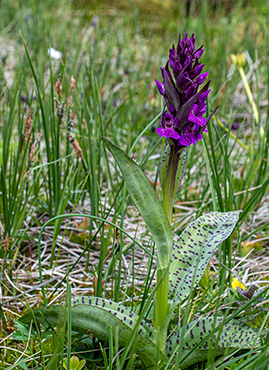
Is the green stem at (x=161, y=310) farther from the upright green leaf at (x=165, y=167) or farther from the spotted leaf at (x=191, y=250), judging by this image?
the upright green leaf at (x=165, y=167)

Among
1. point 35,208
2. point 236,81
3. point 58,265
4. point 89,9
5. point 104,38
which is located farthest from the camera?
point 89,9

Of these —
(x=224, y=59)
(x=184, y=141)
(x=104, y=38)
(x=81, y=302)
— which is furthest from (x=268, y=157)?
(x=104, y=38)

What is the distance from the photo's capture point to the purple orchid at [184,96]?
32.7 inches

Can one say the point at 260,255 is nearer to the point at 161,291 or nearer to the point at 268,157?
the point at 268,157

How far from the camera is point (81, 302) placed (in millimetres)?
949

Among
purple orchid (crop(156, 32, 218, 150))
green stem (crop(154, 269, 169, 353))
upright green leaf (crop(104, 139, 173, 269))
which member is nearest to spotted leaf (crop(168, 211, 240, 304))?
green stem (crop(154, 269, 169, 353))

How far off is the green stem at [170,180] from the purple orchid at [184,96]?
0.04 m

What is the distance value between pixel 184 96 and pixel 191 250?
1.40 ft

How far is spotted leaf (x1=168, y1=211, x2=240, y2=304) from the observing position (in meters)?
0.98

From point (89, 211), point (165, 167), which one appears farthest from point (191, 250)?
point (89, 211)

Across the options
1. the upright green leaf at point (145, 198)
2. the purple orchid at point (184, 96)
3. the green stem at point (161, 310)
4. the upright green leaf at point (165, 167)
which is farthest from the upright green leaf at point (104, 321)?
the purple orchid at point (184, 96)

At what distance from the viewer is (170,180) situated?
0.93 meters

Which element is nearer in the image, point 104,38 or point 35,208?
point 35,208

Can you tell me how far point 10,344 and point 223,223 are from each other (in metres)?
0.77
